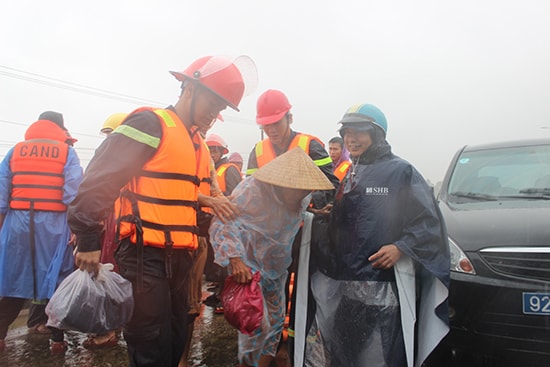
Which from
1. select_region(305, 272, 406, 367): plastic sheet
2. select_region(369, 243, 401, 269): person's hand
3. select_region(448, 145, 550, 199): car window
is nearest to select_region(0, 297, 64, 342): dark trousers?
select_region(305, 272, 406, 367): plastic sheet

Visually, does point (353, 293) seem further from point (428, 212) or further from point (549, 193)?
point (549, 193)

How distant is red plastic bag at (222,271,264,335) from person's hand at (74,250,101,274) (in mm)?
689

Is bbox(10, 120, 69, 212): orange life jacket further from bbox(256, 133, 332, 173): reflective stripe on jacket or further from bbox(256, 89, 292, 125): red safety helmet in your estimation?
bbox(256, 89, 292, 125): red safety helmet

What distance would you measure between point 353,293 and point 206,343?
1911mm

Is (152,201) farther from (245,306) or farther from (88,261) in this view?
(245,306)

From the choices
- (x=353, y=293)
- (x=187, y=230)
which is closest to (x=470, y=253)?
(x=353, y=293)

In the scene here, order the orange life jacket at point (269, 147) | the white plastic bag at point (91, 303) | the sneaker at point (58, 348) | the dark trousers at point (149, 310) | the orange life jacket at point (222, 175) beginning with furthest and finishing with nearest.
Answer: the orange life jacket at point (222, 175), the sneaker at point (58, 348), the orange life jacket at point (269, 147), the dark trousers at point (149, 310), the white plastic bag at point (91, 303)

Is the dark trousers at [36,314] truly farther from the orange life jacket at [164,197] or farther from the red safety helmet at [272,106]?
the red safety helmet at [272,106]

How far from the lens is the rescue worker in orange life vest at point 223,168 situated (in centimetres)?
437

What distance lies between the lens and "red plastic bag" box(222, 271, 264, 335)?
199 centimetres

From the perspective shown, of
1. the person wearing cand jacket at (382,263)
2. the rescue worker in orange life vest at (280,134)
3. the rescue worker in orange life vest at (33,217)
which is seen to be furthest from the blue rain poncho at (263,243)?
the rescue worker in orange life vest at (33,217)

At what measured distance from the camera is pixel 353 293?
2.13 metres

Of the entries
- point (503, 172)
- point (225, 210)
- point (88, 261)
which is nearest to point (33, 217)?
point (88, 261)

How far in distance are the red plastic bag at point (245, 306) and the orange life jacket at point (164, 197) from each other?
1.19ft
